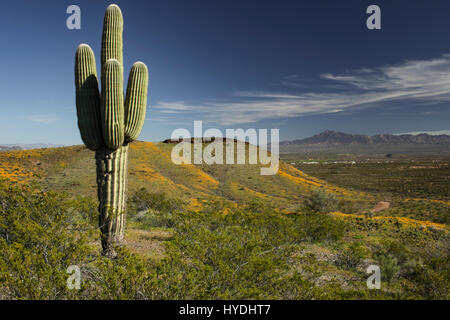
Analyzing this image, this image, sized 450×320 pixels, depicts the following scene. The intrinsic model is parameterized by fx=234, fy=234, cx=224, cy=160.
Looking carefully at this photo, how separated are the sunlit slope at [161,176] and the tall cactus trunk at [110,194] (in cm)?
1750

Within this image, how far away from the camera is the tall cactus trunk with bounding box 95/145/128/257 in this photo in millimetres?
6969

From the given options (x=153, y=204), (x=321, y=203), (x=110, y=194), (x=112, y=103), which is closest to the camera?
(x=112, y=103)

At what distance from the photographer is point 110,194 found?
7000mm

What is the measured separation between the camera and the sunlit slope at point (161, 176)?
2603 centimetres

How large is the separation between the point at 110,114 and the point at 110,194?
7.74 ft

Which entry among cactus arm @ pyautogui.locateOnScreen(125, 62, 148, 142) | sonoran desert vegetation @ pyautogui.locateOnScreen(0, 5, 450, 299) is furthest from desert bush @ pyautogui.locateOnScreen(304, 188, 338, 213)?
cactus arm @ pyautogui.locateOnScreen(125, 62, 148, 142)

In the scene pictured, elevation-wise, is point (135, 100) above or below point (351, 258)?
above

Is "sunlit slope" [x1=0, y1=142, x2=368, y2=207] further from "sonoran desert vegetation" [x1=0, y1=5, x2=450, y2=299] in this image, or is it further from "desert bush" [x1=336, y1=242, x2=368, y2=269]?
"desert bush" [x1=336, y1=242, x2=368, y2=269]

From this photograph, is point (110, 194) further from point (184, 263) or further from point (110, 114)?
point (184, 263)

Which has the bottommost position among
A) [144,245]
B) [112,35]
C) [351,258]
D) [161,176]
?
[351,258]

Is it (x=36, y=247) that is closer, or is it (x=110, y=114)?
(x=36, y=247)

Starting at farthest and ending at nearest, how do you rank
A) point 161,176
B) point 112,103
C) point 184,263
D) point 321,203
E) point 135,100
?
point 161,176, point 321,203, point 135,100, point 112,103, point 184,263

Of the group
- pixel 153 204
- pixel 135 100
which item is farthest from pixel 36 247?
pixel 153 204

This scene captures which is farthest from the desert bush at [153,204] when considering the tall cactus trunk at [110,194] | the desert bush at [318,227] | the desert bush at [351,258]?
the desert bush at [351,258]
